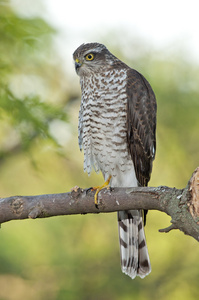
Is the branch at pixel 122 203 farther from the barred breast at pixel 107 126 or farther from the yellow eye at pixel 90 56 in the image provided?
the yellow eye at pixel 90 56

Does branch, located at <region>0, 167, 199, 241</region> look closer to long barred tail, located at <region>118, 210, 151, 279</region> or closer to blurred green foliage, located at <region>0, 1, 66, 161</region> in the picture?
blurred green foliage, located at <region>0, 1, 66, 161</region>

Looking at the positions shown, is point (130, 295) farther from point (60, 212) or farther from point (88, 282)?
point (60, 212)

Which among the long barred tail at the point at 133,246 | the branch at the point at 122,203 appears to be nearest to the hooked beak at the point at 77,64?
the long barred tail at the point at 133,246

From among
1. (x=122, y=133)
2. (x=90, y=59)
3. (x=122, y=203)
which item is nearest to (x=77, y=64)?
(x=90, y=59)

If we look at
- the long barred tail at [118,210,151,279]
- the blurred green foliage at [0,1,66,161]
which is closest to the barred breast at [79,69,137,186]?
the long barred tail at [118,210,151,279]

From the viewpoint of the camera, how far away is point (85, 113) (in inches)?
185

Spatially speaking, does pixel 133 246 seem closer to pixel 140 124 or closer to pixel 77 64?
pixel 140 124

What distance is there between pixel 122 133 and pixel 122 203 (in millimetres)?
1279

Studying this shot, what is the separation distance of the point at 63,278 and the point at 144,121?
9.01 ft

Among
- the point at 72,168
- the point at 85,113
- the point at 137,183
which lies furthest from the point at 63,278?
the point at 85,113

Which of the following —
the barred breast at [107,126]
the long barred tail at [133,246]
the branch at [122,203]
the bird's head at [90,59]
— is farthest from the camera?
the bird's head at [90,59]

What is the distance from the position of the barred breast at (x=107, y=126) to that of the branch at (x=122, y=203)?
105cm

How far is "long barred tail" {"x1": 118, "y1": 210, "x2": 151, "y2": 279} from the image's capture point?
4.68 metres

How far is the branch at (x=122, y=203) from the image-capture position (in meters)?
2.93
